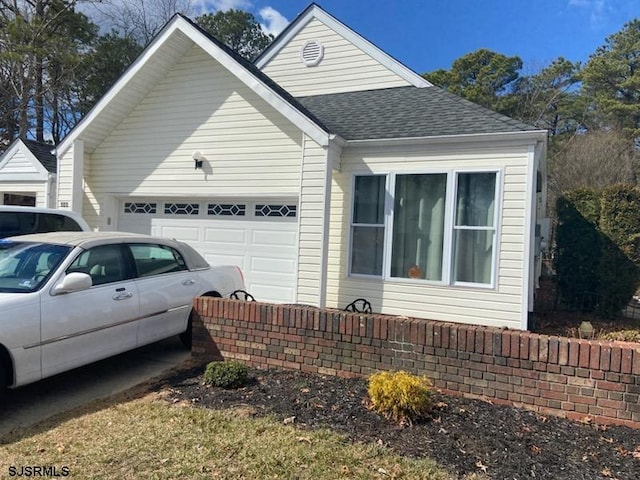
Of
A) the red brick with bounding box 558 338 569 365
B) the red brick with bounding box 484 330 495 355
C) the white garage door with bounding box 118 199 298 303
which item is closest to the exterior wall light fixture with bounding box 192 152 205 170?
the white garage door with bounding box 118 199 298 303

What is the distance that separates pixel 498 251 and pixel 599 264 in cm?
302

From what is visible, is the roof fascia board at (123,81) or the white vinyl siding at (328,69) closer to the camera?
the roof fascia board at (123,81)

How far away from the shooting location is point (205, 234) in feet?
32.0

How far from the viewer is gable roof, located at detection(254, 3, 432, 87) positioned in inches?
437

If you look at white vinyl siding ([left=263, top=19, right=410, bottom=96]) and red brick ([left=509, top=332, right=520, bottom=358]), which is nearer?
red brick ([left=509, top=332, right=520, bottom=358])

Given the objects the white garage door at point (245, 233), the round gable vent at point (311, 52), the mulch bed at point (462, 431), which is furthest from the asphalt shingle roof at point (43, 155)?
the mulch bed at point (462, 431)

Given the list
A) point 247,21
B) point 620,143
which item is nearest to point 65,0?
point 247,21

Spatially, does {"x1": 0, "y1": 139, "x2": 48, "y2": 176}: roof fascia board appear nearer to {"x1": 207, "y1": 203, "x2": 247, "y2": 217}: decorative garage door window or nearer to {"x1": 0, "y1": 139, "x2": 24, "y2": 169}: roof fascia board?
{"x1": 0, "y1": 139, "x2": 24, "y2": 169}: roof fascia board

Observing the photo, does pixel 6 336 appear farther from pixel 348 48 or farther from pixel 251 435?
pixel 348 48

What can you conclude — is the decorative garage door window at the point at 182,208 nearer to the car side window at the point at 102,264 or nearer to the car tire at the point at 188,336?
the car tire at the point at 188,336

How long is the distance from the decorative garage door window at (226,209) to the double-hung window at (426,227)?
2401 mm

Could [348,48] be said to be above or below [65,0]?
below

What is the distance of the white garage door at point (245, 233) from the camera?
8.99 m

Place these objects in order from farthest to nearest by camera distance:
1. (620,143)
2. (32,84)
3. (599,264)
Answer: (620,143) < (32,84) < (599,264)
